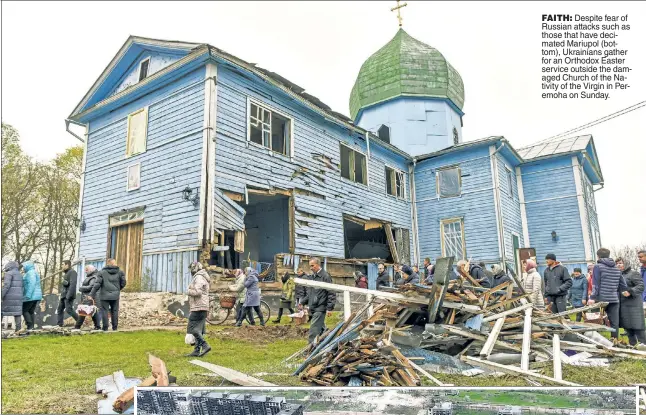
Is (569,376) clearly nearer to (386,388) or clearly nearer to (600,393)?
(600,393)

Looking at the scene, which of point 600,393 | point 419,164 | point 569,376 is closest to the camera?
point 600,393

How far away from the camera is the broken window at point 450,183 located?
6.11 m

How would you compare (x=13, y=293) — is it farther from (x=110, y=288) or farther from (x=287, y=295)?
(x=287, y=295)

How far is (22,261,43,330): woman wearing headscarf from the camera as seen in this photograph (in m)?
6.11

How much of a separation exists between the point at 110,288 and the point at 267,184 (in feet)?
11.8

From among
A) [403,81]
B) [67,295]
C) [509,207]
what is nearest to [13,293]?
[67,295]

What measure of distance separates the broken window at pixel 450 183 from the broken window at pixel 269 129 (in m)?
3.65

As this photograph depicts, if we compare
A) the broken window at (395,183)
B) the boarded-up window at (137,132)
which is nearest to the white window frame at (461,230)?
the broken window at (395,183)

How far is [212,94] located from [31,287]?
13.6 ft

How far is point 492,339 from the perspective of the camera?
3.87 metres

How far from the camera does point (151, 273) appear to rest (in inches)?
298

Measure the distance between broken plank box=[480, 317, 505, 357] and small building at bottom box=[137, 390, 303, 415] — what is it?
1.67 m

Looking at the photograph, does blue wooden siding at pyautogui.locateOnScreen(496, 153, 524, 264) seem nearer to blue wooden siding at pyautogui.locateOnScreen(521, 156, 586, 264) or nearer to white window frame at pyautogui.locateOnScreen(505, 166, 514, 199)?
white window frame at pyautogui.locateOnScreen(505, 166, 514, 199)

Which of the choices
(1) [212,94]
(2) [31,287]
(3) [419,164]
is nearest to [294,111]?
(1) [212,94]
